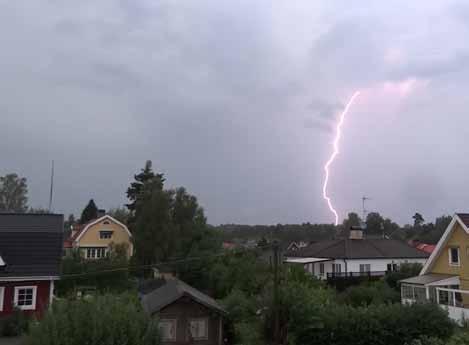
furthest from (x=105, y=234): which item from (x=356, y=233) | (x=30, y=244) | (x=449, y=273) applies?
(x=449, y=273)

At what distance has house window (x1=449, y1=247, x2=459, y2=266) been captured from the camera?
28922 millimetres

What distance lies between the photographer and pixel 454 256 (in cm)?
2920

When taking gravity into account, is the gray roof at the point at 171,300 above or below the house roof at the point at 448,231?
below

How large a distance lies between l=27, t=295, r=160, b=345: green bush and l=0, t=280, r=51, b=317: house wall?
9.32 metres

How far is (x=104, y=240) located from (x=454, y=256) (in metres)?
35.6

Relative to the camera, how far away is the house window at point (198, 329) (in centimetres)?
→ 2205

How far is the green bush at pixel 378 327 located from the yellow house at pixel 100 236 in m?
31.9

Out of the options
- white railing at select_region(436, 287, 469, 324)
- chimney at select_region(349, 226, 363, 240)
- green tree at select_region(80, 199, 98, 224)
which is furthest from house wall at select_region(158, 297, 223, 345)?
green tree at select_region(80, 199, 98, 224)

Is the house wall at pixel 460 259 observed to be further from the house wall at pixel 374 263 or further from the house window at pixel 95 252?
the house window at pixel 95 252

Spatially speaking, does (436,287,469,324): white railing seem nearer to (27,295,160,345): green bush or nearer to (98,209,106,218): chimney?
(27,295,160,345): green bush

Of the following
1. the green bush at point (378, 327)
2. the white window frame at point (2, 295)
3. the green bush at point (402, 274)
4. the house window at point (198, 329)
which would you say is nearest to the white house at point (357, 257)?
the green bush at point (402, 274)

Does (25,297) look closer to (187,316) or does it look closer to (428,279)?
(187,316)

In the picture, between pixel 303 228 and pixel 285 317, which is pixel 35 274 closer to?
pixel 285 317

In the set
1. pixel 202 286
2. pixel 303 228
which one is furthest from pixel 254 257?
pixel 303 228
